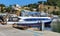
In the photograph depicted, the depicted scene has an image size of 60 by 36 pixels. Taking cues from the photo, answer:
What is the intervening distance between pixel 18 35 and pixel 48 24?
2815cm

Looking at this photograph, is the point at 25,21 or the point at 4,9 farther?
the point at 4,9

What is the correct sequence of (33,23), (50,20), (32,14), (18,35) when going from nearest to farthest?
(18,35), (33,23), (50,20), (32,14)

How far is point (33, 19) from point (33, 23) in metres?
2.07

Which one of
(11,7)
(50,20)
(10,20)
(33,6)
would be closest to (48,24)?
(50,20)

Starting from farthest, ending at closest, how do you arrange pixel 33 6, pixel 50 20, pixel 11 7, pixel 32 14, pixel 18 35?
pixel 33 6
pixel 11 7
pixel 32 14
pixel 50 20
pixel 18 35

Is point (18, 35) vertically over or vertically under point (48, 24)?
over

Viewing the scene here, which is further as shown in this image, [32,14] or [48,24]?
[32,14]

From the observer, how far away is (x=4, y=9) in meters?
67.6

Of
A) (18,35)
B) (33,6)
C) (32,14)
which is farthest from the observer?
(33,6)

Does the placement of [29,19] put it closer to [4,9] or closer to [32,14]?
[32,14]

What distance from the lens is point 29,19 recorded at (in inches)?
1646

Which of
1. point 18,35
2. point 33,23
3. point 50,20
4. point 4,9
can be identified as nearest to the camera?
point 18,35

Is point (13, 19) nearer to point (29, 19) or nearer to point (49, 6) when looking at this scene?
point (29, 19)

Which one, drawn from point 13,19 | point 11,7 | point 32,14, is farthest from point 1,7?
point 13,19
